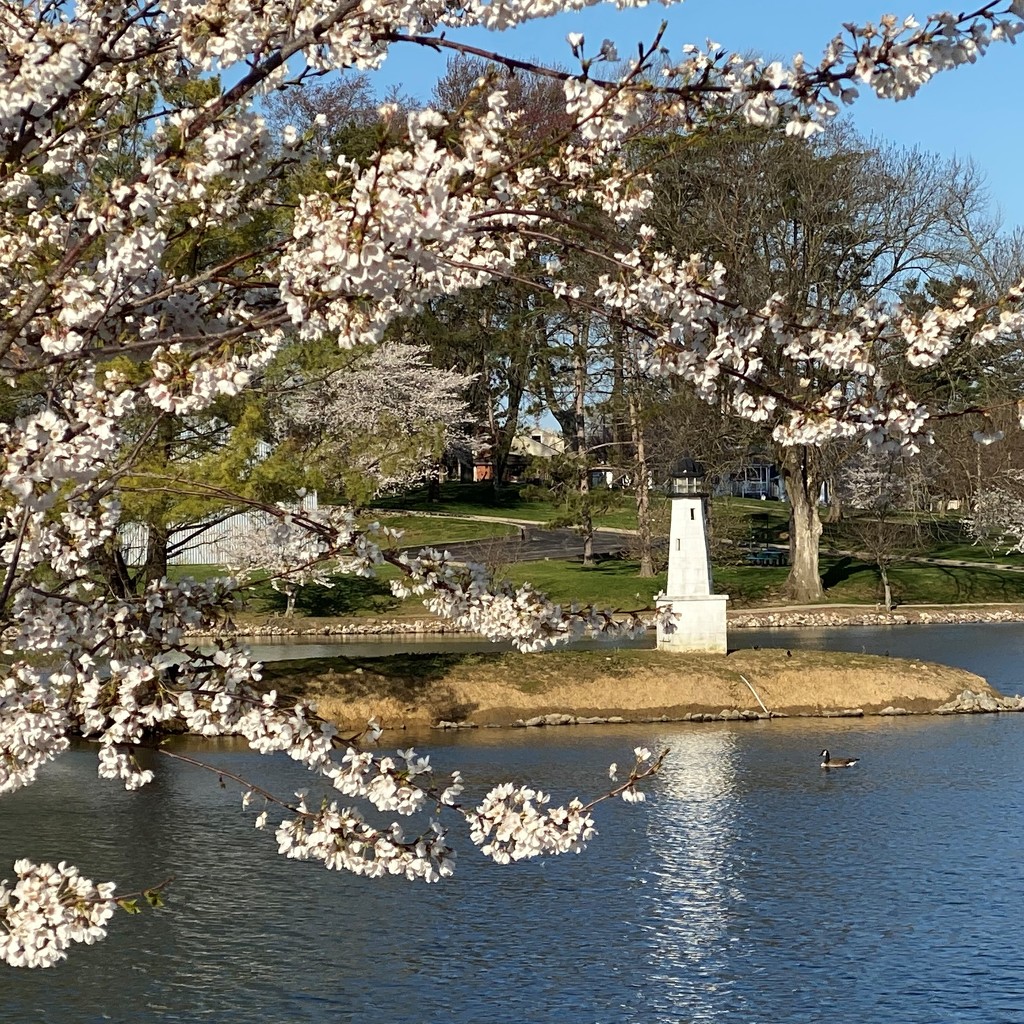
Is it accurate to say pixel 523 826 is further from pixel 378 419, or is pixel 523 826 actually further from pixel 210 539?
pixel 210 539

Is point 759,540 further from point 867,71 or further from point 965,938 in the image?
point 867,71

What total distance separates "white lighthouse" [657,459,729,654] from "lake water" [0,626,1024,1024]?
745 centimetres

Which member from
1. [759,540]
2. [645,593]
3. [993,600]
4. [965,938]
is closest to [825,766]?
[965,938]

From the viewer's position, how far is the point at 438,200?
17.2 ft

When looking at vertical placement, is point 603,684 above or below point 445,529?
below

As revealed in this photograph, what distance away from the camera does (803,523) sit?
5372cm

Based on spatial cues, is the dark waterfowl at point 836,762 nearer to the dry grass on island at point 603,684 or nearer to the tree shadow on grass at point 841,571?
the dry grass on island at point 603,684

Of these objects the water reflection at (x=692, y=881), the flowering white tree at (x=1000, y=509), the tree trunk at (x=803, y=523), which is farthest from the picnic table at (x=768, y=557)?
the water reflection at (x=692, y=881)

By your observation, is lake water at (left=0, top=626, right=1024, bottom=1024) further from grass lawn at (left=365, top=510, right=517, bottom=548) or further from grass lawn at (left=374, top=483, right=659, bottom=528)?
grass lawn at (left=374, top=483, right=659, bottom=528)

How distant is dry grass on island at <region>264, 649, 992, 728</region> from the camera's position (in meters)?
28.8

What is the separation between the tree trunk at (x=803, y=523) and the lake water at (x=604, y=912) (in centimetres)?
2829

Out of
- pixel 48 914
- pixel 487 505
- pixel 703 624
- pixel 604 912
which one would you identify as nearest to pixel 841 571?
pixel 487 505

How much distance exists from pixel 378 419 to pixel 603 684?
9.55m

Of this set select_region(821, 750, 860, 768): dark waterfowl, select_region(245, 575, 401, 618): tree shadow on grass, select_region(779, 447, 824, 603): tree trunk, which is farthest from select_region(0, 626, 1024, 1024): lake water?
select_region(779, 447, 824, 603): tree trunk
